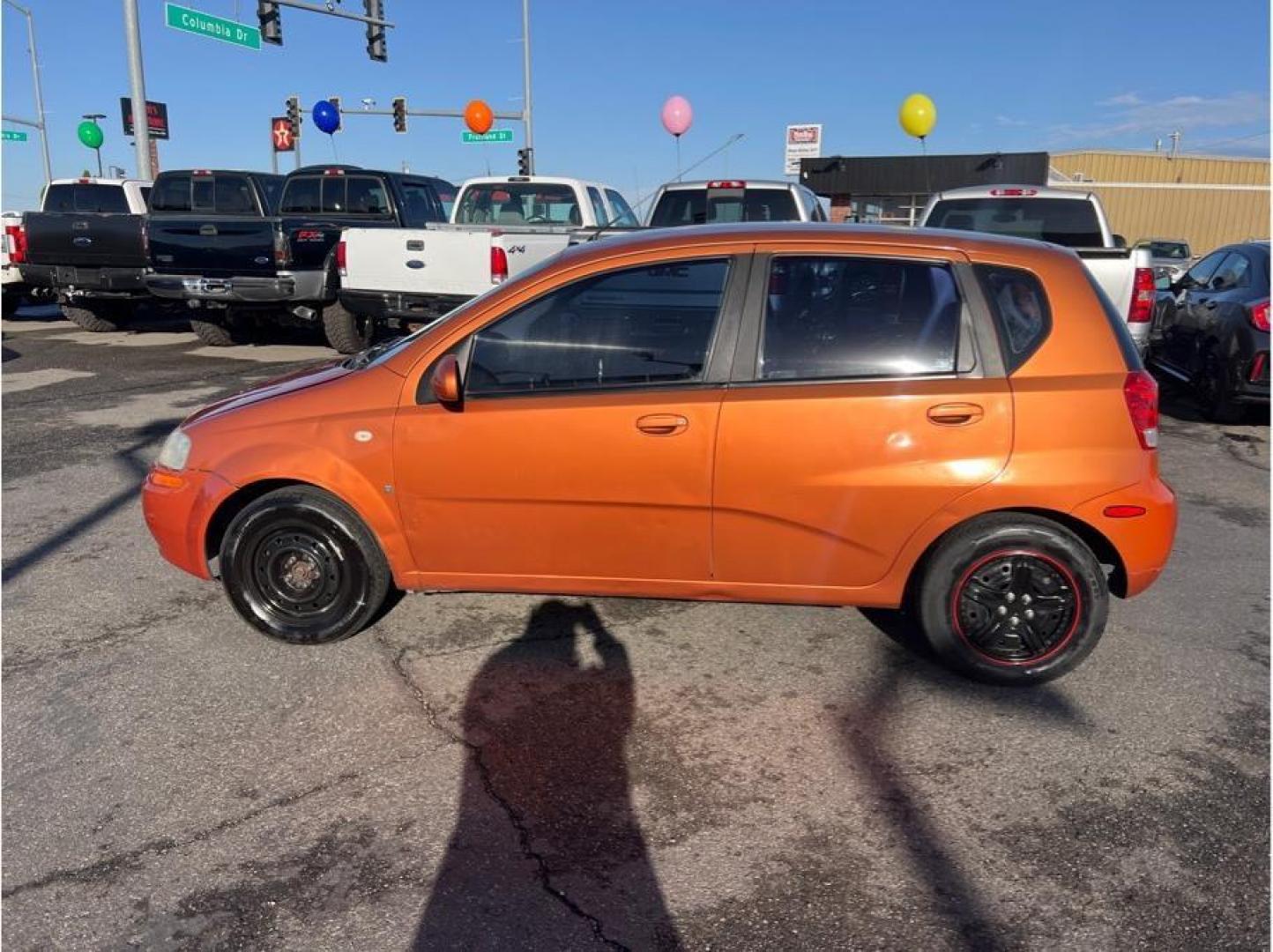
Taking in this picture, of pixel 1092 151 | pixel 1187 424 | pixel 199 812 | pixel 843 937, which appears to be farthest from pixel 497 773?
pixel 1092 151

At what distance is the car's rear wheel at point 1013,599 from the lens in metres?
3.61

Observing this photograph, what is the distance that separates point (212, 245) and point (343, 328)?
1.73 m

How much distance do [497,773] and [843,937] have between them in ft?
4.06

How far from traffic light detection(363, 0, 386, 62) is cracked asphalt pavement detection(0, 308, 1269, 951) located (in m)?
24.0

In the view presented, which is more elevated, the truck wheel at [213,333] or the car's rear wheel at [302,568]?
the truck wheel at [213,333]

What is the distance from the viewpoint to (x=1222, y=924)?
248cm

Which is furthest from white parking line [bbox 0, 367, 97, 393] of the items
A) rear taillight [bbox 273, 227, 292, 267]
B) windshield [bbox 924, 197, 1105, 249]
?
windshield [bbox 924, 197, 1105, 249]

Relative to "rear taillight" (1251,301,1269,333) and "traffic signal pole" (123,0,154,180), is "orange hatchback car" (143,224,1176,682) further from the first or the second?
"traffic signal pole" (123,0,154,180)

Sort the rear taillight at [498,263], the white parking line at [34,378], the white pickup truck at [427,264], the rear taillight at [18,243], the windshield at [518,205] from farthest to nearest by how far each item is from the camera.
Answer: the rear taillight at [18,243] → the windshield at [518,205] → the white parking line at [34,378] → the white pickup truck at [427,264] → the rear taillight at [498,263]

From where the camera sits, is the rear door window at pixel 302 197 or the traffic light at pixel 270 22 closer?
the rear door window at pixel 302 197

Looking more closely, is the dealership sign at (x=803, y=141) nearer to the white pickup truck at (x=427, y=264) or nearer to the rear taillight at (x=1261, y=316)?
the white pickup truck at (x=427, y=264)

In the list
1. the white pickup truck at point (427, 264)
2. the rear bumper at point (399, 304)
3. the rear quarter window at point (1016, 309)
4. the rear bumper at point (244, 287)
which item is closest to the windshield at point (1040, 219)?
the white pickup truck at point (427, 264)

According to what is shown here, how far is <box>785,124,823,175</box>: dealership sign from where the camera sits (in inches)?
864

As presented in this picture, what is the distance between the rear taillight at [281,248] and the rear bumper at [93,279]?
2820mm
